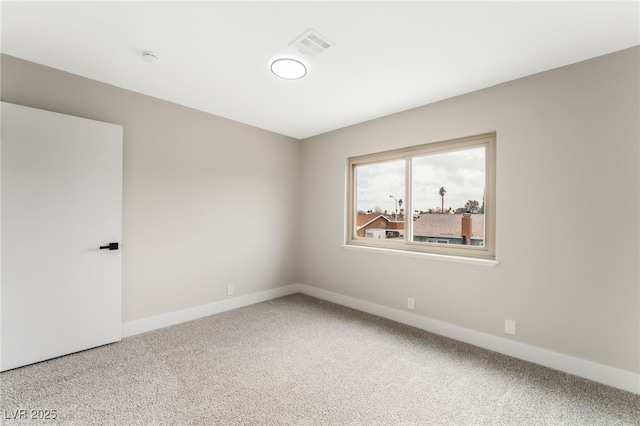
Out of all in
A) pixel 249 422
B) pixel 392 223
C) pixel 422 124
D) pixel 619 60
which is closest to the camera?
pixel 249 422

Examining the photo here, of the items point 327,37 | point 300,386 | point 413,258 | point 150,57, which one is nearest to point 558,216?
point 413,258

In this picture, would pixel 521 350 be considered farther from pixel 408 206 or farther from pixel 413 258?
pixel 408 206

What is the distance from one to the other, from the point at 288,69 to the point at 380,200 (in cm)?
201

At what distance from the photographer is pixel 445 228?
306cm

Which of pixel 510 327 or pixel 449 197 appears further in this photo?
pixel 449 197

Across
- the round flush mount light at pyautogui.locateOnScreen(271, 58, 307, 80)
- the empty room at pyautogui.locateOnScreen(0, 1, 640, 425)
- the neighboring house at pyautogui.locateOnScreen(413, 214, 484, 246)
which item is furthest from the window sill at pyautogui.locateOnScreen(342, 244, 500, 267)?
the round flush mount light at pyautogui.locateOnScreen(271, 58, 307, 80)

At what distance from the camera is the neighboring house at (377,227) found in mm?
3516

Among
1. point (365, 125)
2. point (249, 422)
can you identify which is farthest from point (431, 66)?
point (249, 422)

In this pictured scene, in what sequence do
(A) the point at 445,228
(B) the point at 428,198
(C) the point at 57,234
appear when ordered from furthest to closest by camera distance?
(B) the point at 428,198 → (A) the point at 445,228 → (C) the point at 57,234

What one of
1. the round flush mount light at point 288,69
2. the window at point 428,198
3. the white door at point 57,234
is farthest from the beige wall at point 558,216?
the white door at point 57,234

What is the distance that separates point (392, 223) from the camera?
3562 mm

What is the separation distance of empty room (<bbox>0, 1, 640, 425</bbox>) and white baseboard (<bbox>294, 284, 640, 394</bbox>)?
16 mm

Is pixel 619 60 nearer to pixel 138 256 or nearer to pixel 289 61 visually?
pixel 289 61

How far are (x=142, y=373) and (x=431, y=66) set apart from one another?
3.33m
